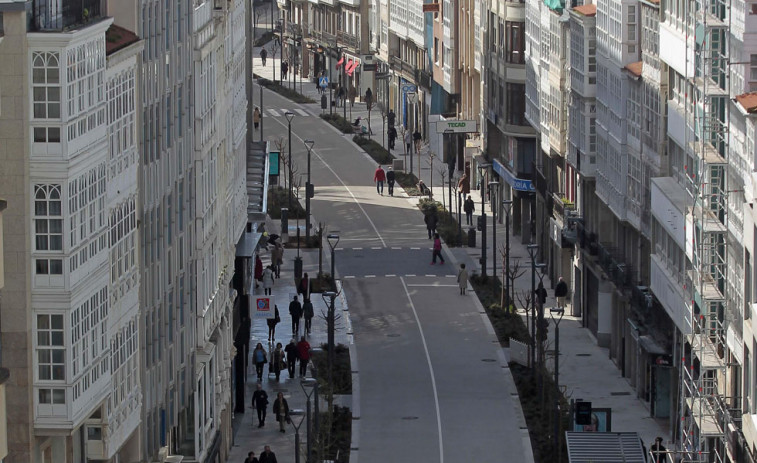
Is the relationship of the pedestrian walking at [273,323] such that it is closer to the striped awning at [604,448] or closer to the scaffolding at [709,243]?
the striped awning at [604,448]

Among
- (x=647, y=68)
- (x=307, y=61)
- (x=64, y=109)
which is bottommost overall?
(x=307, y=61)

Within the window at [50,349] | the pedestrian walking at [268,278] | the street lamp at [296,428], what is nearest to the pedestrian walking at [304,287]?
the pedestrian walking at [268,278]

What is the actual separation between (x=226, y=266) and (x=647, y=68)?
1713cm

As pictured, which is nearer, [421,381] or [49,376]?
[49,376]

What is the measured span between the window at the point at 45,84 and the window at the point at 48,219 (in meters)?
1.46

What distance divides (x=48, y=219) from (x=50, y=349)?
2505 millimetres

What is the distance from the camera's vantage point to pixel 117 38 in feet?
176

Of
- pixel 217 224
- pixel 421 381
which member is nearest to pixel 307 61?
pixel 421 381

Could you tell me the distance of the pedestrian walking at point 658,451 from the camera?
69.1 m

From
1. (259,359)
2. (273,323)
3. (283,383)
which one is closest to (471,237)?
(273,323)

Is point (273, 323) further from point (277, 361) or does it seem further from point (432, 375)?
point (432, 375)

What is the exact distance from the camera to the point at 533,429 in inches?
3095

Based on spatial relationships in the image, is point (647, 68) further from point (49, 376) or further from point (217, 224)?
point (49, 376)

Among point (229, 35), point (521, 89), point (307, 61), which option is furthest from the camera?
point (307, 61)
